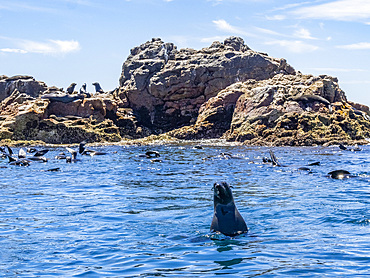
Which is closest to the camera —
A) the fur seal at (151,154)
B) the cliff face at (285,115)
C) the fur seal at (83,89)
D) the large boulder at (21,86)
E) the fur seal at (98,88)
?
the fur seal at (151,154)

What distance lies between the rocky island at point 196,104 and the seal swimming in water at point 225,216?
26.8 meters

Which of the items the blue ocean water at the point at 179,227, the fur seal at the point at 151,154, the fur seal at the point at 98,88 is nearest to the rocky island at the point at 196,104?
the fur seal at the point at 98,88

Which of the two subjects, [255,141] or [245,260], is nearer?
[245,260]

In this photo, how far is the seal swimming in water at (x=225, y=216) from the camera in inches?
324

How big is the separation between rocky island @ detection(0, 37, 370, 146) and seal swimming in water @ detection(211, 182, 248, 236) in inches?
1057

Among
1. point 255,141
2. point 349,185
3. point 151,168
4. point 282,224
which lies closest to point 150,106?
point 255,141

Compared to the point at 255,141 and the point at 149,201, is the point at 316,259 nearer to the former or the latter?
the point at 149,201

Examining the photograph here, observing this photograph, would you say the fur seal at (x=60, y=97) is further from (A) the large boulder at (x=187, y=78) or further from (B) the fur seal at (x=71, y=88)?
(A) the large boulder at (x=187, y=78)

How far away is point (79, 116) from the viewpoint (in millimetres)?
48781

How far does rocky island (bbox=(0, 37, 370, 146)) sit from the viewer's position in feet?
122

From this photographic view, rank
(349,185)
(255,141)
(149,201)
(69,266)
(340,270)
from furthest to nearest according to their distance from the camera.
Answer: (255,141) < (349,185) < (149,201) < (69,266) < (340,270)

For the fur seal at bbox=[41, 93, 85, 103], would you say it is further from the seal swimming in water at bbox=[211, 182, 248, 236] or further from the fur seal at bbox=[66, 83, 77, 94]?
the seal swimming in water at bbox=[211, 182, 248, 236]

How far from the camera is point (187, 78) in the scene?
2066 inches

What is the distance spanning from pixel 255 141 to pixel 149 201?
2502cm
